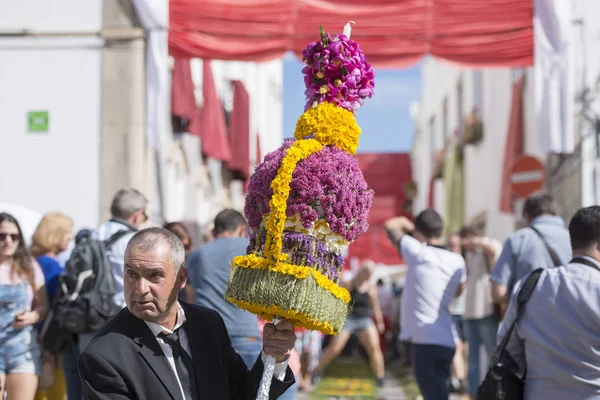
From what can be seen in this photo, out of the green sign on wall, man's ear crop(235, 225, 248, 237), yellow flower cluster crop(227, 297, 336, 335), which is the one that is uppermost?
the green sign on wall

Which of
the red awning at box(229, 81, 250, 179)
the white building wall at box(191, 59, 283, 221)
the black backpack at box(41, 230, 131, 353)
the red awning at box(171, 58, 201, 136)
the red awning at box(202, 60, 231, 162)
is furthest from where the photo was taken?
the red awning at box(229, 81, 250, 179)

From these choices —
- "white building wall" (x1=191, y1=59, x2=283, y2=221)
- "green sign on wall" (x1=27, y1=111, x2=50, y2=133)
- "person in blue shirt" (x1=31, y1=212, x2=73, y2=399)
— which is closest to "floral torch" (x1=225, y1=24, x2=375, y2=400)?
"person in blue shirt" (x1=31, y1=212, x2=73, y2=399)

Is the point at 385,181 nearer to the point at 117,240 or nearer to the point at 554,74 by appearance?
the point at 554,74

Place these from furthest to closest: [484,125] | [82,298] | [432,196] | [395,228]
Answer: [432,196] < [484,125] < [395,228] < [82,298]

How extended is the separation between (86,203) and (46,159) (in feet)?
2.28

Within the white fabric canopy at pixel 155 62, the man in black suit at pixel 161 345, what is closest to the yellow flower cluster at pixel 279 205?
the man in black suit at pixel 161 345

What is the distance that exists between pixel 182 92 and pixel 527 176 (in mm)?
6231

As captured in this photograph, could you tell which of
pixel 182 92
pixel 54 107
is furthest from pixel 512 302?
pixel 182 92

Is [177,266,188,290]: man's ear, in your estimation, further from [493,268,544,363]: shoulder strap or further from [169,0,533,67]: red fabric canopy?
[169,0,533,67]: red fabric canopy

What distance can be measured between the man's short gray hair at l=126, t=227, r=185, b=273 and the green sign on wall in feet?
25.4

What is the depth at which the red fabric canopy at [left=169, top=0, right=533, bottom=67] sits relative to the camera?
10062mm

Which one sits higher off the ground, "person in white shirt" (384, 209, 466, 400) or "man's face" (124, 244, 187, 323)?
"man's face" (124, 244, 187, 323)

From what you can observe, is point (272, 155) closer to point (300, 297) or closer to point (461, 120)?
point (300, 297)

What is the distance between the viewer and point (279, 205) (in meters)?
3.40
